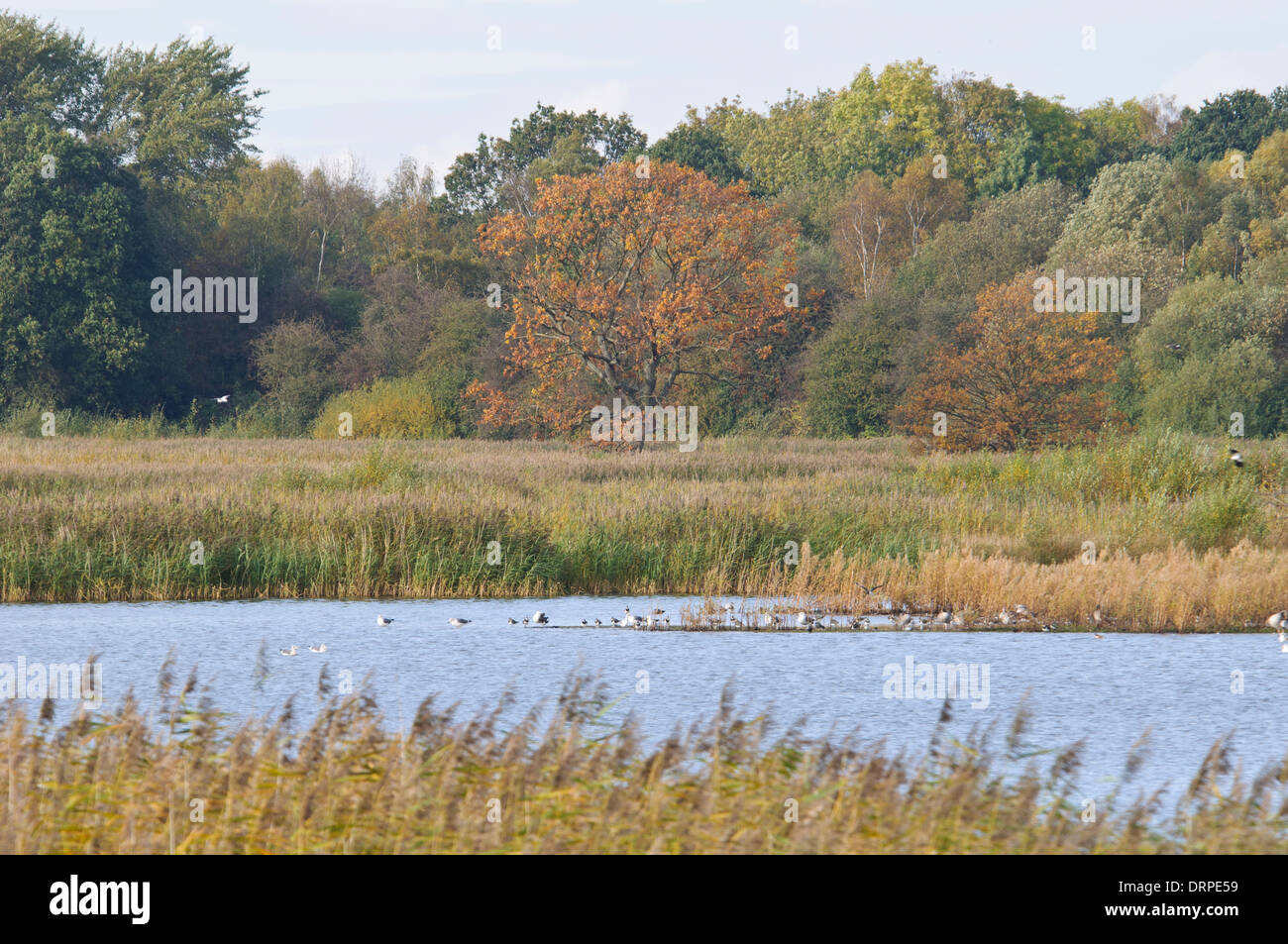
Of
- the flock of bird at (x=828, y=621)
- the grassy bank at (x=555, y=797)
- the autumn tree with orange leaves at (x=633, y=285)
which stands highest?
the autumn tree with orange leaves at (x=633, y=285)

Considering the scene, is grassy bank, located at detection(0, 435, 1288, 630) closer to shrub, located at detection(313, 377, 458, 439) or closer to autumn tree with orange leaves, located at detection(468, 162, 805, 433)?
autumn tree with orange leaves, located at detection(468, 162, 805, 433)

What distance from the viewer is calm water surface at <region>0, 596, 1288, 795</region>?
1041 cm

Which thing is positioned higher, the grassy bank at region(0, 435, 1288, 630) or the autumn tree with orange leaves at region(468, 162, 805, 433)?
the autumn tree with orange leaves at region(468, 162, 805, 433)

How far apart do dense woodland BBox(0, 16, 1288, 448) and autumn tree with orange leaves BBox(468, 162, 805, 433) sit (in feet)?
0.34

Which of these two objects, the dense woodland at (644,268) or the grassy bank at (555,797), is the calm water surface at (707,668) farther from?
the dense woodland at (644,268)

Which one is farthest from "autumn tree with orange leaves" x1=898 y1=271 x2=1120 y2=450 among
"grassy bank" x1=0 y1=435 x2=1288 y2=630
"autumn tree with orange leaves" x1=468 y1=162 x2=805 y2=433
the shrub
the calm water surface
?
the calm water surface

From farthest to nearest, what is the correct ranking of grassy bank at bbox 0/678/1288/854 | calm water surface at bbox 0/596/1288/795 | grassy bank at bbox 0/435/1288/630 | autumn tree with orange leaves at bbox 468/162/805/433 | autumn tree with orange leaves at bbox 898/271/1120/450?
autumn tree with orange leaves at bbox 468/162/805/433, autumn tree with orange leaves at bbox 898/271/1120/450, grassy bank at bbox 0/435/1288/630, calm water surface at bbox 0/596/1288/795, grassy bank at bbox 0/678/1288/854

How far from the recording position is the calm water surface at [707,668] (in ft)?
34.1

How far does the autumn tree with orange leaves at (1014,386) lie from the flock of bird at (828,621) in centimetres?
1864

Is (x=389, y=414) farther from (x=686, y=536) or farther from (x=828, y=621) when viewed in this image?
(x=828, y=621)

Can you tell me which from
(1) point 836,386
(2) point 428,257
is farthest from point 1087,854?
(2) point 428,257

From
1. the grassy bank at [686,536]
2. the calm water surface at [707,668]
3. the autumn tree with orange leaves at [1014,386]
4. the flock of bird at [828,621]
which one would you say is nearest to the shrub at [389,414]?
the autumn tree with orange leaves at [1014,386]

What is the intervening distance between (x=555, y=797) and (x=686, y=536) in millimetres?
12023
